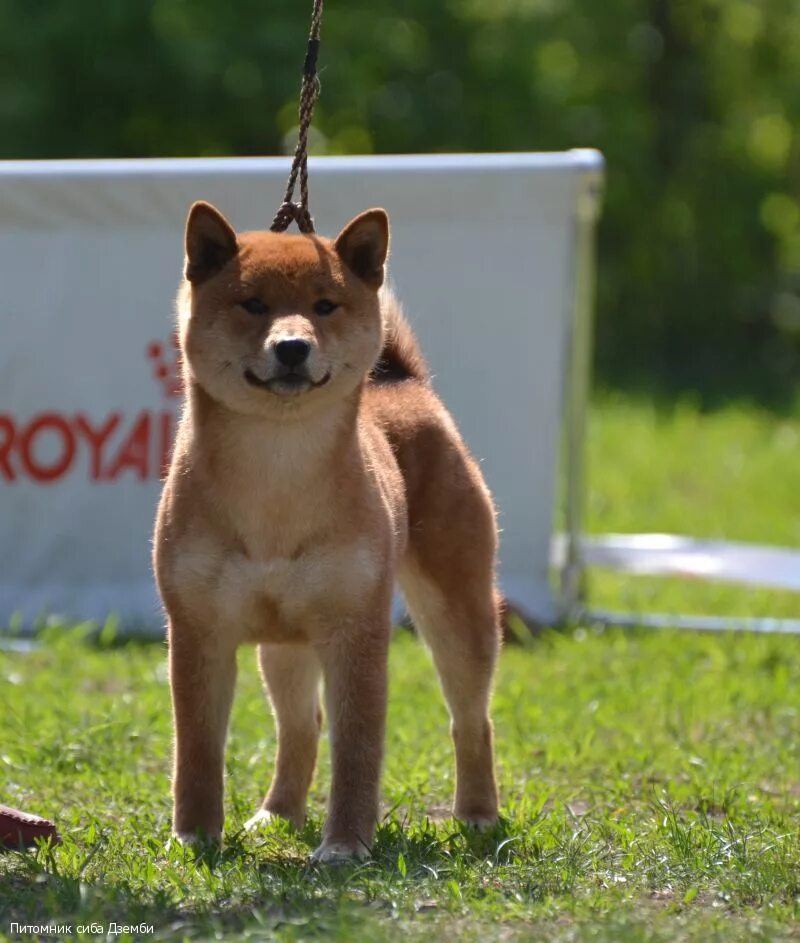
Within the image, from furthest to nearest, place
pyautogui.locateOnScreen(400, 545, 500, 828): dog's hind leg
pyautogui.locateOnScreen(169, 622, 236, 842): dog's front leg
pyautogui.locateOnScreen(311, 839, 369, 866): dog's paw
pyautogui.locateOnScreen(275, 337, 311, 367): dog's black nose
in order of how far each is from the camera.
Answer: pyautogui.locateOnScreen(400, 545, 500, 828): dog's hind leg, pyautogui.locateOnScreen(169, 622, 236, 842): dog's front leg, pyautogui.locateOnScreen(311, 839, 369, 866): dog's paw, pyautogui.locateOnScreen(275, 337, 311, 367): dog's black nose

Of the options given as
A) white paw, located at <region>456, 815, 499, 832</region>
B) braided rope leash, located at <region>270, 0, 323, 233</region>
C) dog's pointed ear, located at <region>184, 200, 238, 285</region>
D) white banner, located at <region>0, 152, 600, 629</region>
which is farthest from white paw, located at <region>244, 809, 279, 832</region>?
white banner, located at <region>0, 152, 600, 629</region>

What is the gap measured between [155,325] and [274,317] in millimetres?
3635

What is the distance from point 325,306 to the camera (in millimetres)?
4262

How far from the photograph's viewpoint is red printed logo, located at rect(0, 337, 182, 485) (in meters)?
7.65

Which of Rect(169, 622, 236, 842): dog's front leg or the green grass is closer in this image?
Rect(169, 622, 236, 842): dog's front leg

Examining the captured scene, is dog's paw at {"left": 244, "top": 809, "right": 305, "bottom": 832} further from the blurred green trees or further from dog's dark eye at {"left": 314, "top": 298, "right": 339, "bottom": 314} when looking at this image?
the blurred green trees

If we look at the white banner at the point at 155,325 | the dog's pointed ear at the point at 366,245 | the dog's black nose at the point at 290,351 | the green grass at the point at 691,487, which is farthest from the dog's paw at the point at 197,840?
the green grass at the point at 691,487

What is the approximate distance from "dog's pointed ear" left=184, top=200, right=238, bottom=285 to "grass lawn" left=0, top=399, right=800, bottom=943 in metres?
1.45

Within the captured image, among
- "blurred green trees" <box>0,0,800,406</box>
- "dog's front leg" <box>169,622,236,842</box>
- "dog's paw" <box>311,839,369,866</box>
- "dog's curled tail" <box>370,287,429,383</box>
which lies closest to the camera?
"dog's paw" <box>311,839,369,866</box>

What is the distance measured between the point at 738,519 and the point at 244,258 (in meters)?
6.97

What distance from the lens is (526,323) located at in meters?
7.90

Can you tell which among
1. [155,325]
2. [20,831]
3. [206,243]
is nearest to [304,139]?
[206,243]

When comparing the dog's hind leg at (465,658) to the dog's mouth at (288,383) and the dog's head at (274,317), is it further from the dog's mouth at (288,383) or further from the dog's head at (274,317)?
the dog's mouth at (288,383)

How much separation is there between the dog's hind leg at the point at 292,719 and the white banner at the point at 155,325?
9.50 feet
